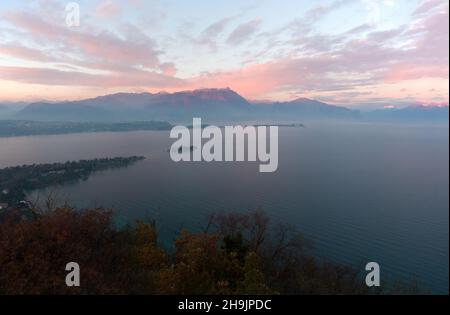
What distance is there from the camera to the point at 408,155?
104 meters

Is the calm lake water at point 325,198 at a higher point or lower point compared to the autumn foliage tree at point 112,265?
lower

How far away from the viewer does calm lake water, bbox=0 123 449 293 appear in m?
38.8

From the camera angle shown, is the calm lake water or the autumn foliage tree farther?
the calm lake water

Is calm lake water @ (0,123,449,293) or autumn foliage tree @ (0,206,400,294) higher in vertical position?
autumn foliage tree @ (0,206,400,294)

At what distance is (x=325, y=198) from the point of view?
60688mm

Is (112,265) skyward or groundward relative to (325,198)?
skyward

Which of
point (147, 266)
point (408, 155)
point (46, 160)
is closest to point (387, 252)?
point (147, 266)

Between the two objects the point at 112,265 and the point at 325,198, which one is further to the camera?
the point at 325,198

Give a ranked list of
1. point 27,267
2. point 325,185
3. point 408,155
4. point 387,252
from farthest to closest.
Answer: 1. point 408,155
2. point 325,185
3. point 387,252
4. point 27,267

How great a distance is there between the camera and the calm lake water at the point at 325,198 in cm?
3878

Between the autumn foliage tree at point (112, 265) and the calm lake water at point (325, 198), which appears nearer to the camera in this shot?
the autumn foliage tree at point (112, 265)
